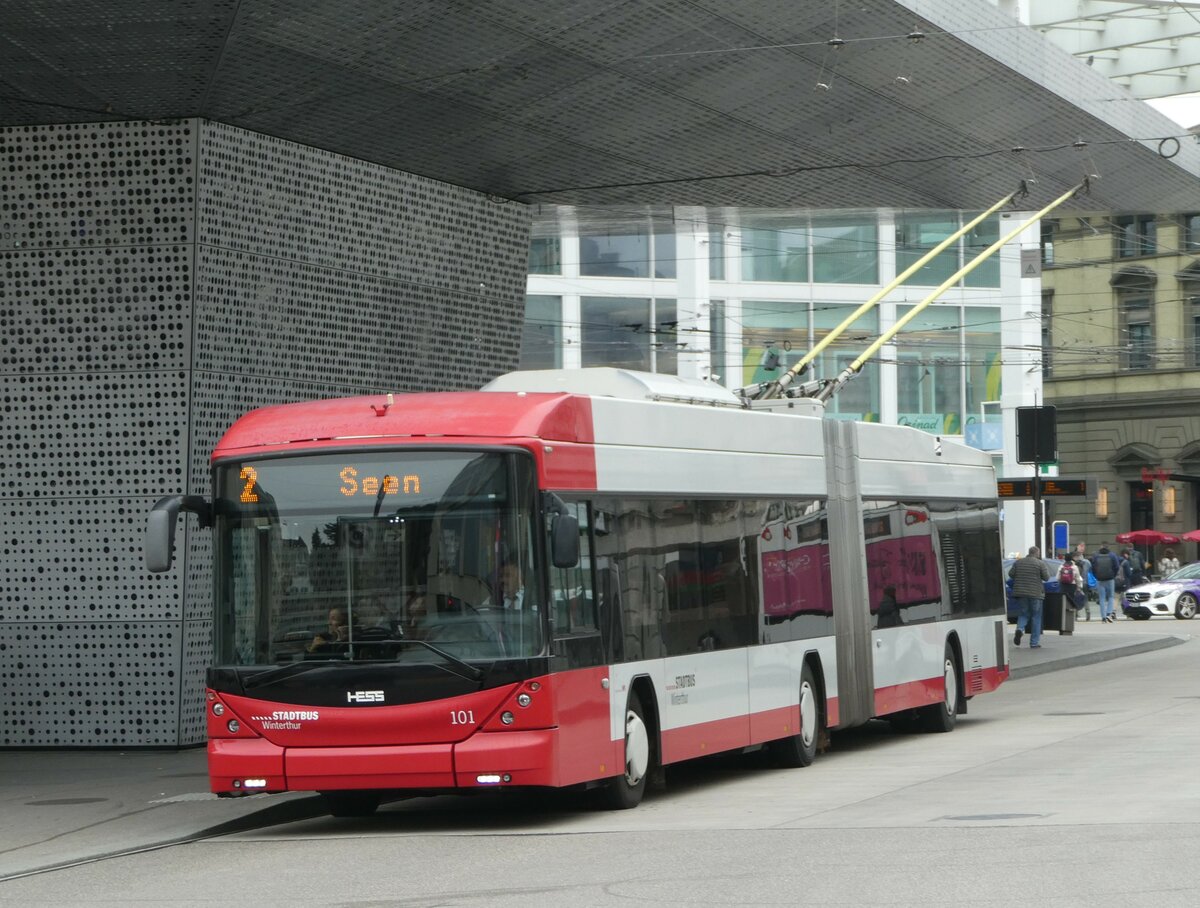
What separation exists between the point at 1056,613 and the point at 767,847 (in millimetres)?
26785

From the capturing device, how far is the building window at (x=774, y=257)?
A: 162ft

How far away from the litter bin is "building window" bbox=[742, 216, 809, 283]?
45.5ft

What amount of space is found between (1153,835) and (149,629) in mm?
9401

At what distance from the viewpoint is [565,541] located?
1191 cm

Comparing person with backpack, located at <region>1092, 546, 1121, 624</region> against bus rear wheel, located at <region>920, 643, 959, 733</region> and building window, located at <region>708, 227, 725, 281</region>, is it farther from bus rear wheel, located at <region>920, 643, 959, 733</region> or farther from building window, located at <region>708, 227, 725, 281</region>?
bus rear wheel, located at <region>920, 643, 959, 733</region>

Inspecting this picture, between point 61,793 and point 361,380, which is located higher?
point 361,380

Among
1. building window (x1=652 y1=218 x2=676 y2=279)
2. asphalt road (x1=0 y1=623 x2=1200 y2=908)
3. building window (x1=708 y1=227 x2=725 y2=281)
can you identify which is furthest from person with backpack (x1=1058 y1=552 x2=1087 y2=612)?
asphalt road (x1=0 y1=623 x2=1200 y2=908)

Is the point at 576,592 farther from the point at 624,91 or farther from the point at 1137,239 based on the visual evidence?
the point at 1137,239

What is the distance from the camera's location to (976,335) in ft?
177

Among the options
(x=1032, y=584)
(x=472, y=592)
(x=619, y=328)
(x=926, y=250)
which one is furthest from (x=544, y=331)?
(x=472, y=592)

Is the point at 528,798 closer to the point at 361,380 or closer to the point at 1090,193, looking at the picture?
the point at 361,380

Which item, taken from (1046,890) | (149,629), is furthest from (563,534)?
(149,629)

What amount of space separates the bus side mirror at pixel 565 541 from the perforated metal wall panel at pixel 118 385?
19.6 feet

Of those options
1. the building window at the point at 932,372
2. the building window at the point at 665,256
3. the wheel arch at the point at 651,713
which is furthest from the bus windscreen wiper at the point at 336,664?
the building window at the point at 932,372
